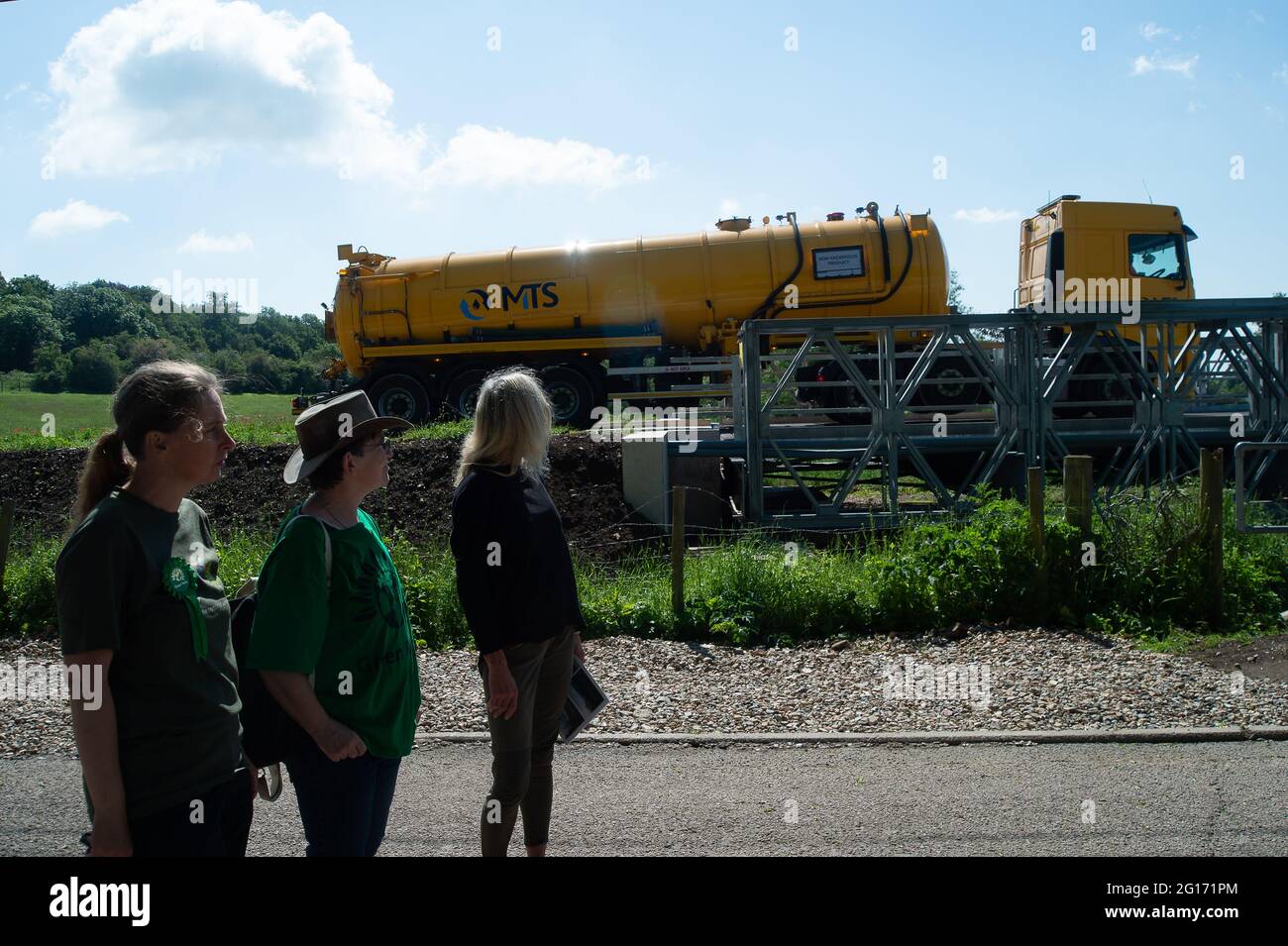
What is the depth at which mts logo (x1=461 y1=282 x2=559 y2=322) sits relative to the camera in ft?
58.5

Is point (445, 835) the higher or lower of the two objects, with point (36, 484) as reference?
lower

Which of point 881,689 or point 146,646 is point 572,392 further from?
point 146,646

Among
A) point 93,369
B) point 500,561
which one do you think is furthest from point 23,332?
point 500,561

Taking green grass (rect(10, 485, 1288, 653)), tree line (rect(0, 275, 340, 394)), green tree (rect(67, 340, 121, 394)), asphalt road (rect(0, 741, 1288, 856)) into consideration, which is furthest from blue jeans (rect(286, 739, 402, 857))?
green tree (rect(67, 340, 121, 394))

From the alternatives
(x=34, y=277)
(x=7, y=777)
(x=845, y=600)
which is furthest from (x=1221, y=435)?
(x=34, y=277)

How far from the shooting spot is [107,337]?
47.9 metres

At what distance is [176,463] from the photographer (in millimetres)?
2381

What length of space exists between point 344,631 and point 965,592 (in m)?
5.64

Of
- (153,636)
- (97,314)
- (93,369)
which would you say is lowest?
(153,636)

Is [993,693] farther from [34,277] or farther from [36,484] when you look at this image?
[34,277]

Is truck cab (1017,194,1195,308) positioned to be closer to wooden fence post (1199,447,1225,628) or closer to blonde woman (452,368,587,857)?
wooden fence post (1199,447,1225,628)

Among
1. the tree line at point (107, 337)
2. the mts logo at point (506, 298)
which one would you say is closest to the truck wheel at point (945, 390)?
the mts logo at point (506, 298)

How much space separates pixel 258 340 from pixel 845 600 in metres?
44.1

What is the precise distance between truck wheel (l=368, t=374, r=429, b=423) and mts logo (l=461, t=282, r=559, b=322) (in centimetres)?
159
